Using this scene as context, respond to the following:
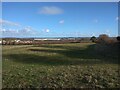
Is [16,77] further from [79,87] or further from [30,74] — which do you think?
[79,87]

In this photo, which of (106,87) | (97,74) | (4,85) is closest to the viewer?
(106,87)

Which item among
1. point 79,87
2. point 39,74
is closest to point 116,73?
point 79,87

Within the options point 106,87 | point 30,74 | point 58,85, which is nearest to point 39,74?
point 30,74

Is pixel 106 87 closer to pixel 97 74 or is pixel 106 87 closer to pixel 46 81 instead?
pixel 97 74

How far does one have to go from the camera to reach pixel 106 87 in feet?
32.7

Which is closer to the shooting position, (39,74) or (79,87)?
(79,87)

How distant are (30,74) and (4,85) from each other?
1985 mm

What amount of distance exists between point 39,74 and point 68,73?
1.46 metres

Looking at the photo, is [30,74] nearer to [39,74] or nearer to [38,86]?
[39,74]

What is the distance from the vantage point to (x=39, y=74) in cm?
1228

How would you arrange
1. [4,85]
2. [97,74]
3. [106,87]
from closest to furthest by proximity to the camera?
[106,87] < [4,85] < [97,74]

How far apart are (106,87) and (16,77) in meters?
4.44

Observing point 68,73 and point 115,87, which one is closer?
point 115,87

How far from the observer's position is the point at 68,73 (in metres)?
12.2
